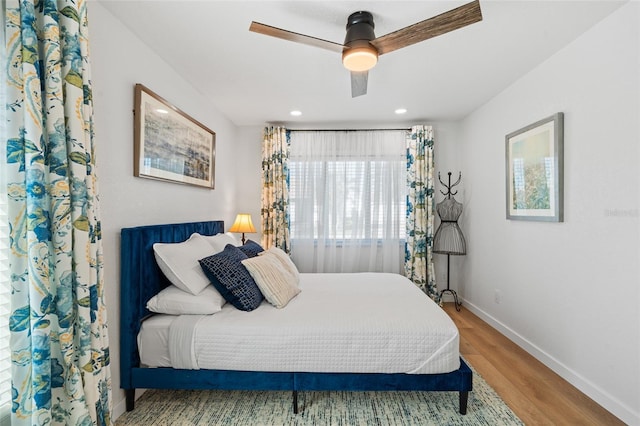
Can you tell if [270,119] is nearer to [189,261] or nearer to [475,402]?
[189,261]

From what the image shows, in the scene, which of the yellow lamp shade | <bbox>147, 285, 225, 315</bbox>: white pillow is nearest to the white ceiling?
the yellow lamp shade

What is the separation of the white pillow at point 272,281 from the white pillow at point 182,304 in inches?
13.2

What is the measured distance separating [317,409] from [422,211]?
9.54 feet

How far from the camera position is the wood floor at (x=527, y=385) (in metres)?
1.91

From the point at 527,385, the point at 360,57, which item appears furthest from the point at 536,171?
the point at 360,57

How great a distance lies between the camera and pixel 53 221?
51.6 inches

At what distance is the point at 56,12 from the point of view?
A: 4.33 ft

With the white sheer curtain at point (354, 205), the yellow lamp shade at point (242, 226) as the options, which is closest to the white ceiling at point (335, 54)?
the white sheer curtain at point (354, 205)

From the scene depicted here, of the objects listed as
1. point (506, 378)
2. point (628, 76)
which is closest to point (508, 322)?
point (506, 378)

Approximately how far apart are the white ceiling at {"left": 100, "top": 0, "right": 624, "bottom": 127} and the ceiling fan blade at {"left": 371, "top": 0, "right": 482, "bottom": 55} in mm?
214

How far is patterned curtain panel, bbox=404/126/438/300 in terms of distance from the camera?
4.12 metres

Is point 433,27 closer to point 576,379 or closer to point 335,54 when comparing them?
point 335,54

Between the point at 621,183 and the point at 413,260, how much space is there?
2455 millimetres

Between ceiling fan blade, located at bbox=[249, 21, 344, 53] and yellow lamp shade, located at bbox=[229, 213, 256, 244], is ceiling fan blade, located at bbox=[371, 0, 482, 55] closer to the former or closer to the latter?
ceiling fan blade, located at bbox=[249, 21, 344, 53]
